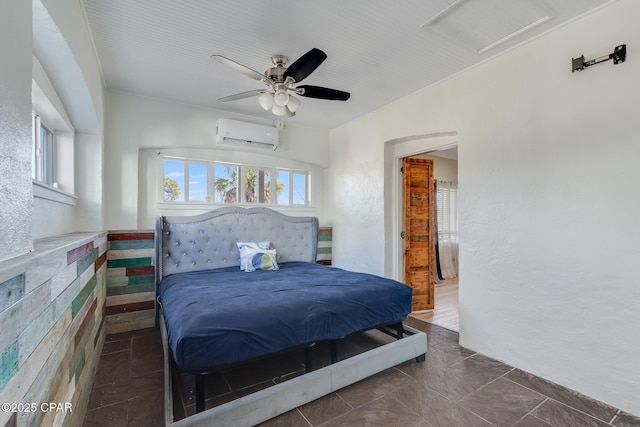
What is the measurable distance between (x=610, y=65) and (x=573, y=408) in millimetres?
2395

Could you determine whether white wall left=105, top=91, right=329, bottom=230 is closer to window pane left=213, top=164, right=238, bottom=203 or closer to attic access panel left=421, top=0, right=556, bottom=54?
window pane left=213, top=164, right=238, bottom=203

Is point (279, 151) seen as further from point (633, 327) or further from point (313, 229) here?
point (633, 327)

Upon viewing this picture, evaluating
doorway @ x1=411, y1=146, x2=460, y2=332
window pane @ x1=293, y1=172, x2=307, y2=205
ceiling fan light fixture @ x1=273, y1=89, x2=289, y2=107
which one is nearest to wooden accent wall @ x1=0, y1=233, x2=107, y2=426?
ceiling fan light fixture @ x1=273, y1=89, x2=289, y2=107

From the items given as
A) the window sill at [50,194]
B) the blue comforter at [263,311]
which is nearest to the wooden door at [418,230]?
the blue comforter at [263,311]

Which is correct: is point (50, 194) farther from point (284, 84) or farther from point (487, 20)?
point (487, 20)

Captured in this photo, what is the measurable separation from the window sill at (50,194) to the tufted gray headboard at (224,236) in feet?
3.45

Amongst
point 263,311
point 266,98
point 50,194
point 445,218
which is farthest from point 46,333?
point 445,218

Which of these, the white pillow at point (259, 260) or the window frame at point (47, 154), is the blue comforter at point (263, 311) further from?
the window frame at point (47, 154)

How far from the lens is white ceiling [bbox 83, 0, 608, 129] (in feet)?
6.87

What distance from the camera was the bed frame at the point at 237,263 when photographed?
5.81 feet

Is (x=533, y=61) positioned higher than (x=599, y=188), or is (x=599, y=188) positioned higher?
(x=533, y=61)

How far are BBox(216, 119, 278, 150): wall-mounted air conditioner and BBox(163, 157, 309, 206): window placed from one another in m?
0.39

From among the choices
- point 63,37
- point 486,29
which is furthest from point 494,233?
point 63,37

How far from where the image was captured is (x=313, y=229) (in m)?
4.55
